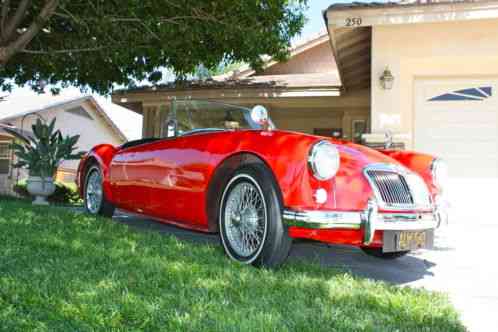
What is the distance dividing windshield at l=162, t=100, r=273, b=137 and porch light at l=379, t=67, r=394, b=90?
3459 mm

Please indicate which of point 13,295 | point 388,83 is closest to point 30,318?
point 13,295

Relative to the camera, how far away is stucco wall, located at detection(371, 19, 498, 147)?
6977mm

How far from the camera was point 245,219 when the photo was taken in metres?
3.31

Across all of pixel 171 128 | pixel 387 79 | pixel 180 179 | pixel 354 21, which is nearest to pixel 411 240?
pixel 180 179

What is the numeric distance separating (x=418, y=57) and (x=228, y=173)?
487 centimetres

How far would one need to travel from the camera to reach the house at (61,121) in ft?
62.5

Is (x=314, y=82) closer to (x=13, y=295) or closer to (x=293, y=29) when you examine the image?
(x=293, y=29)

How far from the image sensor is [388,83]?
7184 mm

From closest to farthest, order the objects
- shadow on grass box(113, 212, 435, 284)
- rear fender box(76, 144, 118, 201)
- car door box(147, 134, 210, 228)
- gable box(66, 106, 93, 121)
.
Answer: shadow on grass box(113, 212, 435, 284) < car door box(147, 134, 210, 228) < rear fender box(76, 144, 118, 201) < gable box(66, 106, 93, 121)

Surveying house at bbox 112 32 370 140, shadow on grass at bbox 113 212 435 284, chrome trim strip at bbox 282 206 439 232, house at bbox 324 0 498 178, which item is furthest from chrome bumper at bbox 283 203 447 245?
house at bbox 112 32 370 140

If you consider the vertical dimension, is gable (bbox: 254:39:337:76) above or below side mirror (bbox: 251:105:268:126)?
above

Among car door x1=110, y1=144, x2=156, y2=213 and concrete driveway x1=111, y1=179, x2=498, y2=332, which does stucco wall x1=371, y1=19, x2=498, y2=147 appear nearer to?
concrete driveway x1=111, y1=179, x2=498, y2=332

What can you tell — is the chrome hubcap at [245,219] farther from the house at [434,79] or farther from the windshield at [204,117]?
the house at [434,79]

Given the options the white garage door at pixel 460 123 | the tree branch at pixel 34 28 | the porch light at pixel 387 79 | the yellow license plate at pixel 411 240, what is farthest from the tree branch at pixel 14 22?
the yellow license plate at pixel 411 240
